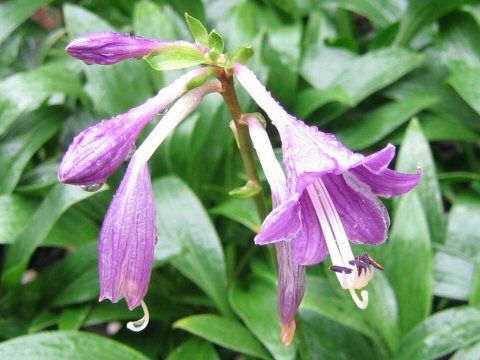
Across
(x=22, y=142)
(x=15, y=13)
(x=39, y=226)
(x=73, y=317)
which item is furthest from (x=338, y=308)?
(x=15, y=13)

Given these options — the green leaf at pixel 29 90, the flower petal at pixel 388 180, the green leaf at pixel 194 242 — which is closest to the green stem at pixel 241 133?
the flower petal at pixel 388 180

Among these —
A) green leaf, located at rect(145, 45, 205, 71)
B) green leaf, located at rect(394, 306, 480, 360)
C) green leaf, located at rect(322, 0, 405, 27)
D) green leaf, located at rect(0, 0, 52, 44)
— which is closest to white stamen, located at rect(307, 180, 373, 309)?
green leaf, located at rect(145, 45, 205, 71)

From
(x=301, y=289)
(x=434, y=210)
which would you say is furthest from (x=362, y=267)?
(x=434, y=210)

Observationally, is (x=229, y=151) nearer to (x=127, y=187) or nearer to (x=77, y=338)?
(x=77, y=338)

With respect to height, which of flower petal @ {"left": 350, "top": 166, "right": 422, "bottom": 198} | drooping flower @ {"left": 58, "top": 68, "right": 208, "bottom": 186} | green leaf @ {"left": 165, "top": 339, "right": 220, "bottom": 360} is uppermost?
drooping flower @ {"left": 58, "top": 68, "right": 208, "bottom": 186}

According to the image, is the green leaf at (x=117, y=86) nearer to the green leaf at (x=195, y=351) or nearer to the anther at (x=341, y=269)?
the green leaf at (x=195, y=351)

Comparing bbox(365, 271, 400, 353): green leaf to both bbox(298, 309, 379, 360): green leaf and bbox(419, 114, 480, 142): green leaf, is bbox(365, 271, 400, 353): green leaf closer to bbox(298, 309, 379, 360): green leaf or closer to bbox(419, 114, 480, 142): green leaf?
bbox(298, 309, 379, 360): green leaf
